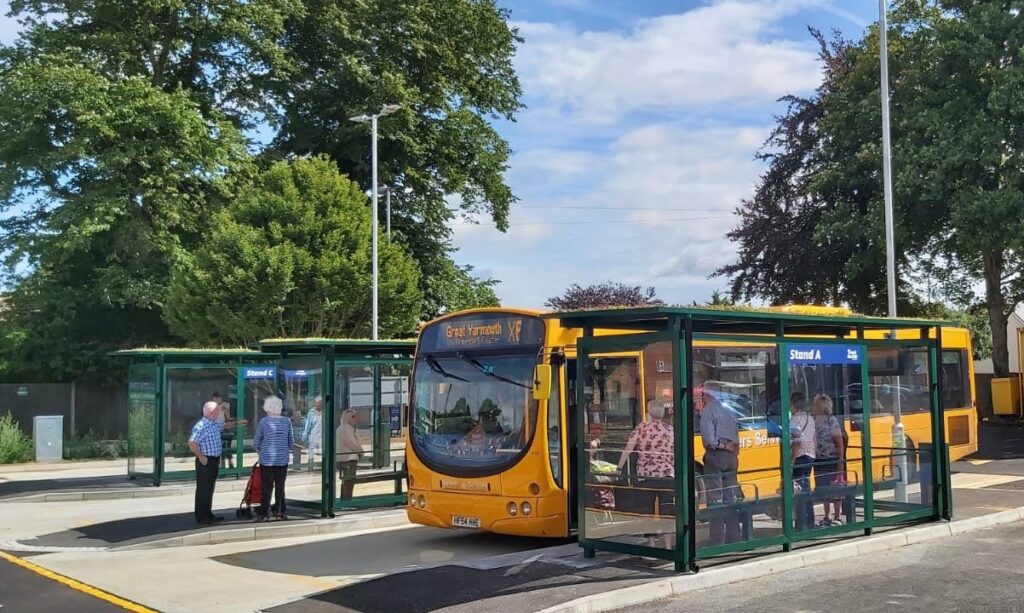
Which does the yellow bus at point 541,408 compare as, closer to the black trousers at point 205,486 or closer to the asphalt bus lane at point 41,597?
the black trousers at point 205,486

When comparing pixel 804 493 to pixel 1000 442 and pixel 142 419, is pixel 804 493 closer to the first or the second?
pixel 142 419

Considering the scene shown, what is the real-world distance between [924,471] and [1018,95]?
16.8 metres

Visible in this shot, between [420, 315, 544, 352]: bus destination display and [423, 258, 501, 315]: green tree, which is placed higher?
[423, 258, 501, 315]: green tree

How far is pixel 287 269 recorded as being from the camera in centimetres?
2598

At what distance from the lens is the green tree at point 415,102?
3359cm

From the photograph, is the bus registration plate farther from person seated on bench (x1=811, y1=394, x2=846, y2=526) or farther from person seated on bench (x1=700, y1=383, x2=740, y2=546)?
person seated on bench (x1=811, y1=394, x2=846, y2=526)

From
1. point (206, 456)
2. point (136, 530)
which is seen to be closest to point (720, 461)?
point (206, 456)

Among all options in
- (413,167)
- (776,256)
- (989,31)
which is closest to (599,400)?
(989,31)

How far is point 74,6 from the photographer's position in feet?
98.9

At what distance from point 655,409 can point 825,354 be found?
228cm

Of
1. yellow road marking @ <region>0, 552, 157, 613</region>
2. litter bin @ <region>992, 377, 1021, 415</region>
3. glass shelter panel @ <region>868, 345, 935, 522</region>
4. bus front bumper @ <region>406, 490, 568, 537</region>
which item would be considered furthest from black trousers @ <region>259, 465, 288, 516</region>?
litter bin @ <region>992, 377, 1021, 415</region>

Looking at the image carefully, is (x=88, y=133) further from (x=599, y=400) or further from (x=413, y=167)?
(x=599, y=400)

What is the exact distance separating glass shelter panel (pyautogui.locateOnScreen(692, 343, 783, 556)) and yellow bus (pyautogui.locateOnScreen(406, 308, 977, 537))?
23 millimetres

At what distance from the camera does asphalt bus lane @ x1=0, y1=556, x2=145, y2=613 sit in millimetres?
8867
